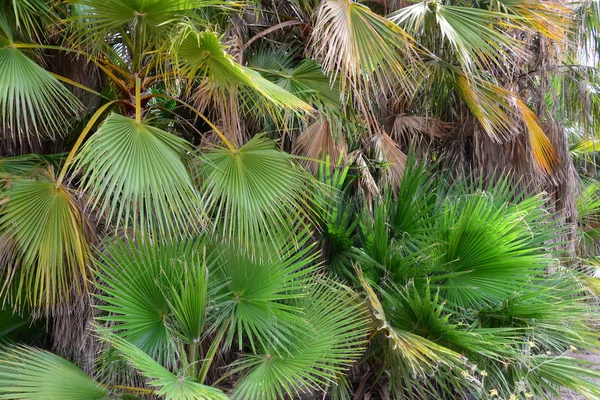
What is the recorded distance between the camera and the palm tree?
10.0 feet

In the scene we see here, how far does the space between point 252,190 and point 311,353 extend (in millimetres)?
940

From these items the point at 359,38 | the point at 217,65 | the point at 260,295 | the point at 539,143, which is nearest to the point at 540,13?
the point at 539,143

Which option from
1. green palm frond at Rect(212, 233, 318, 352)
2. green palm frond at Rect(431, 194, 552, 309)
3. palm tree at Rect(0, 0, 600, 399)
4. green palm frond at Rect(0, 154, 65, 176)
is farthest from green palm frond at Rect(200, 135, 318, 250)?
green palm frond at Rect(0, 154, 65, 176)

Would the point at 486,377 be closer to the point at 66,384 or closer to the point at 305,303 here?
the point at 305,303

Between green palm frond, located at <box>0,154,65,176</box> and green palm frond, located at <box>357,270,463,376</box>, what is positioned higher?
green palm frond, located at <box>0,154,65,176</box>

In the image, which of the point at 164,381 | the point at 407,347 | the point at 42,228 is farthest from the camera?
the point at 407,347

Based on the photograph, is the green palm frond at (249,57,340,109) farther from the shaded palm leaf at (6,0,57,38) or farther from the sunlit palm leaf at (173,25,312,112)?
the shaded palm leaf at (6,0,57,38)

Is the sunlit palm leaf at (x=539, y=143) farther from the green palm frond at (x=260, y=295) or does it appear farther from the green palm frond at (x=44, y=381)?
the green palm frond at (x=44, y=381)

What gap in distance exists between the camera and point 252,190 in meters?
3.25

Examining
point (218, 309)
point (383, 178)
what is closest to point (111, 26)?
point (218, 309)

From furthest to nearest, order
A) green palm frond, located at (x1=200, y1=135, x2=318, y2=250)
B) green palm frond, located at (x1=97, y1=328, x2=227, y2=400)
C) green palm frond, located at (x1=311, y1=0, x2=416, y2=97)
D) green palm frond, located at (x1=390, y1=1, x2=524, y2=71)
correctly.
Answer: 1. green palm frond, located at (x1=390, y1=1, x2=524, y2=71)
2. green palm frond, located at (x1=311, y1=0, x2=416, y2=97)
3. green palm frond, located at (x1=200, y1=135, x2=318, y2=250)
4. green palm frond, located at (x1=97, y1=328, x2=227, y2=400)

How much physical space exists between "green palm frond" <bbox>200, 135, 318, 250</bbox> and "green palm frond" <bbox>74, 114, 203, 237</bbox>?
0.17 metres

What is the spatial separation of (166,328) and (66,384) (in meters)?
0.55

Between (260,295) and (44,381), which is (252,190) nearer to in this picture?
(260,295)
